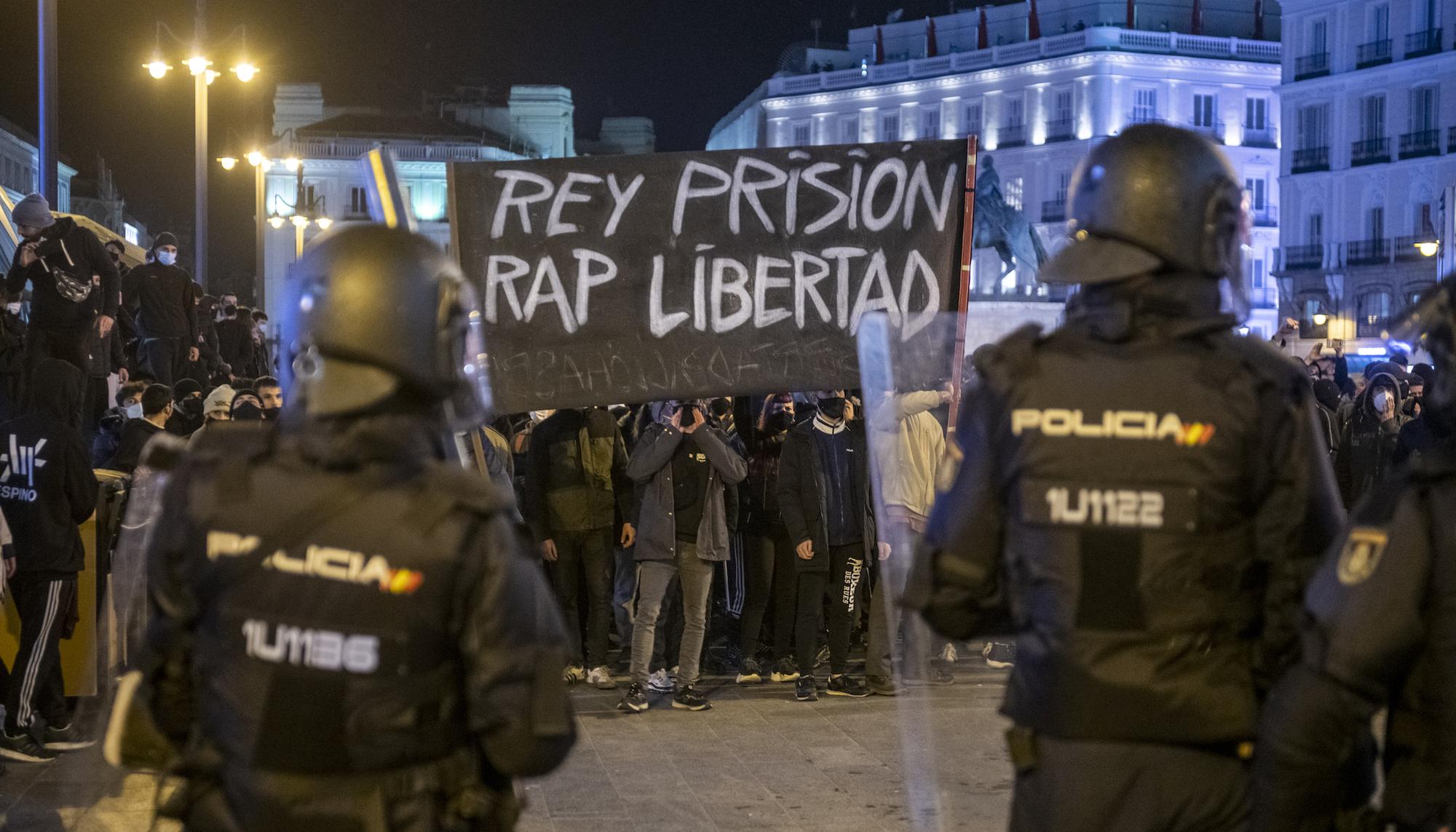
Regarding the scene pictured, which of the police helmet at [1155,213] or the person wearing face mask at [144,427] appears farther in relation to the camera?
the person wearing face mask at [144,427]

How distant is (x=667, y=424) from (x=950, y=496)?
6524 millimetres

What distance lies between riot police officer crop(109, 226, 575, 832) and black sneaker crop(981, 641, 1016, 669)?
388cm

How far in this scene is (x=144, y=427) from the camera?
366 inches

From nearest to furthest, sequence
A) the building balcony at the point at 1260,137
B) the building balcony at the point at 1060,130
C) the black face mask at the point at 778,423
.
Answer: the black face mask at the point at 778,423, the building balcony at the point at 1060,130, the building balcony at the point at 1260,137

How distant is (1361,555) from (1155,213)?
812 millimetres

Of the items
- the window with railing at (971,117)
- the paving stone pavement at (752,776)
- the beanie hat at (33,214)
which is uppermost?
the window with railing at (971,117)

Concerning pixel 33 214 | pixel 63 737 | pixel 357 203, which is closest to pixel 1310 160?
pixel 357 203

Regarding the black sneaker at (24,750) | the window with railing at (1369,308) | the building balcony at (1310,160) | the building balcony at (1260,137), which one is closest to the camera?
the black sneaker at (24,750)

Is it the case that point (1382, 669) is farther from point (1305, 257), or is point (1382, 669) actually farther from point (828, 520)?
point (1305, 257)

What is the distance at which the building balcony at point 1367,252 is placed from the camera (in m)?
52.8

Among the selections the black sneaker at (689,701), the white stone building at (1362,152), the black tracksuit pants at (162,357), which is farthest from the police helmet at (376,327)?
the white stone building at (1362,152)

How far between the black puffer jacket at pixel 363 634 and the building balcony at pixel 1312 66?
189 feet

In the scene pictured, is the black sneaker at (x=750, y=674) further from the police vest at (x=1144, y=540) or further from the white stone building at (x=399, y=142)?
the white stone building at (x=399, y=142)

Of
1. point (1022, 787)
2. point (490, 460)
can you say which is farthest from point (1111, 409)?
point (490, 460)
